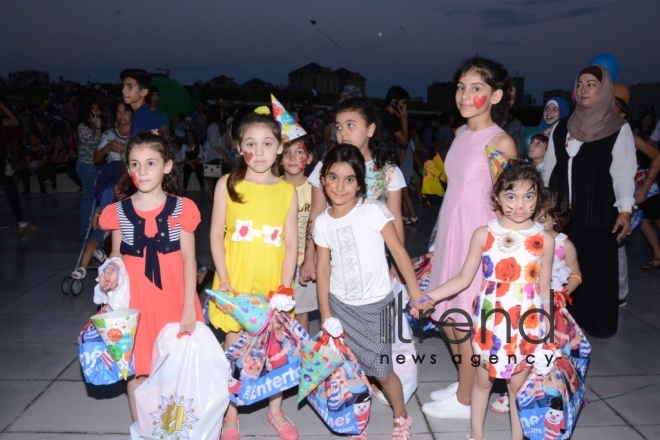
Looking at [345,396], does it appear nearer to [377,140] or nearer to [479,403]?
[479,403]

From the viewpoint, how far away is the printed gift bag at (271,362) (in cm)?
310

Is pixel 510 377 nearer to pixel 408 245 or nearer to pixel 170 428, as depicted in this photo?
pixel 170 428

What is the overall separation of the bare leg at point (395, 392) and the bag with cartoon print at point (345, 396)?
5.8 inches

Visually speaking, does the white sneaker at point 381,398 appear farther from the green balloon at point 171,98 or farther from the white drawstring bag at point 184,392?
the green balloon at point 171,98

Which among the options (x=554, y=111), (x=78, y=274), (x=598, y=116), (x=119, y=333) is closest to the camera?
Result: (x=119, y=333)

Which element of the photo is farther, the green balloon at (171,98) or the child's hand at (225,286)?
the green balloon at (171,98)

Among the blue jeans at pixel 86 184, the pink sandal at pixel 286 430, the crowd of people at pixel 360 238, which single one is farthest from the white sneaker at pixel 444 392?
the blue jeans at pixel 86 184

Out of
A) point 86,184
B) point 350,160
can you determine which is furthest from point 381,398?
point 86,184

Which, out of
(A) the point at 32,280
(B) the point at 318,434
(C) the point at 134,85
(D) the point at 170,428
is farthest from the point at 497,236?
(A) the point at 32,280

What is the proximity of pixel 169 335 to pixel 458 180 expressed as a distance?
65.4 inches

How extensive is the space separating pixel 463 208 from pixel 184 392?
166 cm

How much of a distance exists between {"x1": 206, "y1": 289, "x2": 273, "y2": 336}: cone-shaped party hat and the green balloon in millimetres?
11710

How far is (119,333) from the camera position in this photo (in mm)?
2842

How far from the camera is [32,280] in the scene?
6.50 metres
